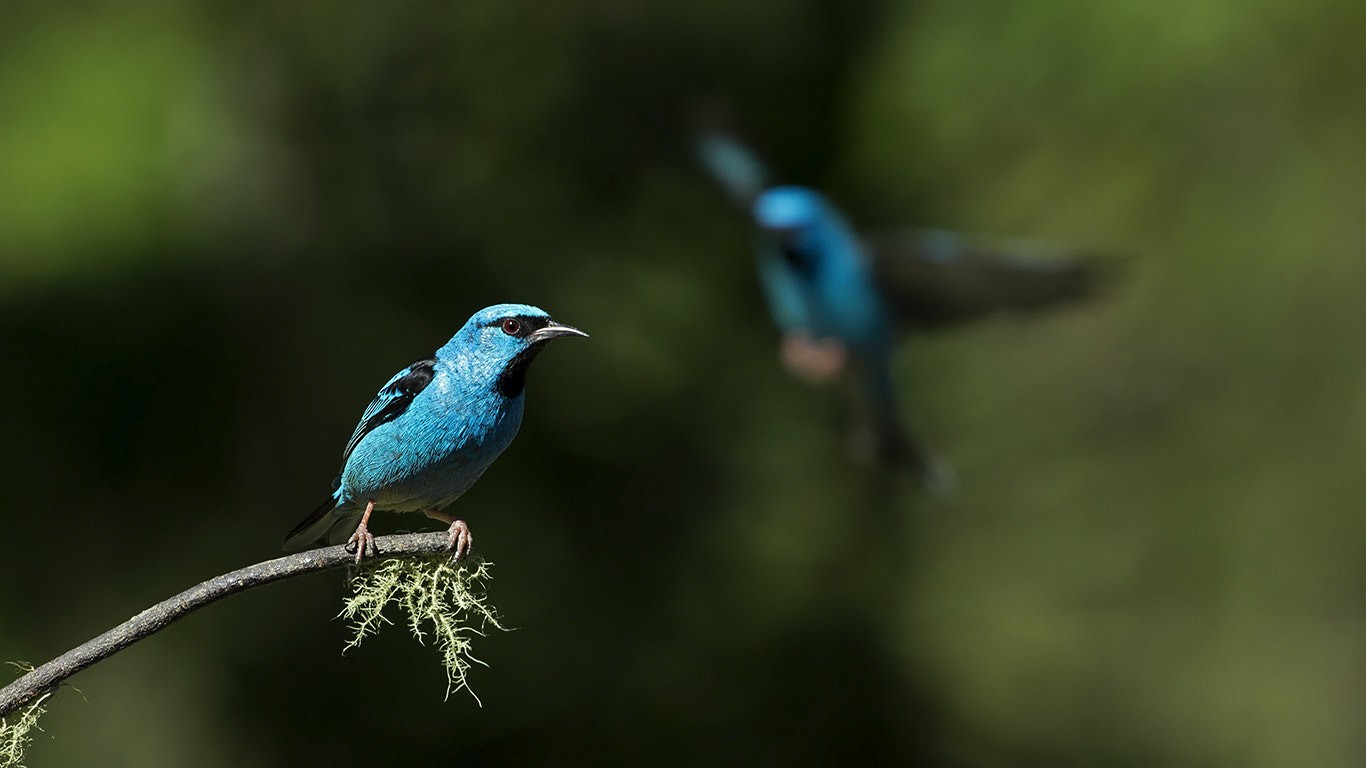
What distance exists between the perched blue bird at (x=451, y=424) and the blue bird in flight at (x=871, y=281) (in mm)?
2537

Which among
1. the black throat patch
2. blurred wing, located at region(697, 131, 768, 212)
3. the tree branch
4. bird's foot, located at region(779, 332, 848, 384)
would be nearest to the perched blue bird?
the black throat patch

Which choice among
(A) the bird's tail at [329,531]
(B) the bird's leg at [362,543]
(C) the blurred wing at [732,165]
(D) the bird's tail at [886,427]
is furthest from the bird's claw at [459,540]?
(C) the blurred wing at [732,165]

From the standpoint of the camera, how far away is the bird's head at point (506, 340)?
5.01 feet

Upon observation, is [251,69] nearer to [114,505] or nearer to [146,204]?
[146,204]

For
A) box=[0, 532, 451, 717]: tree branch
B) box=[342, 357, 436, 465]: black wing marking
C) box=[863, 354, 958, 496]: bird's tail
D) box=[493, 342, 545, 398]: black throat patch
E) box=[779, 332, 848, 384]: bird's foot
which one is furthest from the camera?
box=[863, 354, 958, 496]: bird's tail

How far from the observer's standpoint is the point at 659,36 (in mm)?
5758

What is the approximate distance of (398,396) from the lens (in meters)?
1.72

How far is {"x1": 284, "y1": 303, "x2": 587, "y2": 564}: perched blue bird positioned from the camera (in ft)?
5.17

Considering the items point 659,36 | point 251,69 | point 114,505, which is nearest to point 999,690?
point 659,36

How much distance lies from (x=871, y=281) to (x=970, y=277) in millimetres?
534

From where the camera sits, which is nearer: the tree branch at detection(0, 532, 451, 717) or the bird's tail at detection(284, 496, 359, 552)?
the tree branch at detection(0, 532, 451, 717)

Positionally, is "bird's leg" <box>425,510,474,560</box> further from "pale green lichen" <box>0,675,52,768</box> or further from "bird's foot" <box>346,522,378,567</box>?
"pale green lichen" <box>0,675,52,768</box>

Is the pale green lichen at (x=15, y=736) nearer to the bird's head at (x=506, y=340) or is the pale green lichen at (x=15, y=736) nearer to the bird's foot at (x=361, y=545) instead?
the bird's foot at (x=361, y=545)

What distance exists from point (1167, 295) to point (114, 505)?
210 inches
